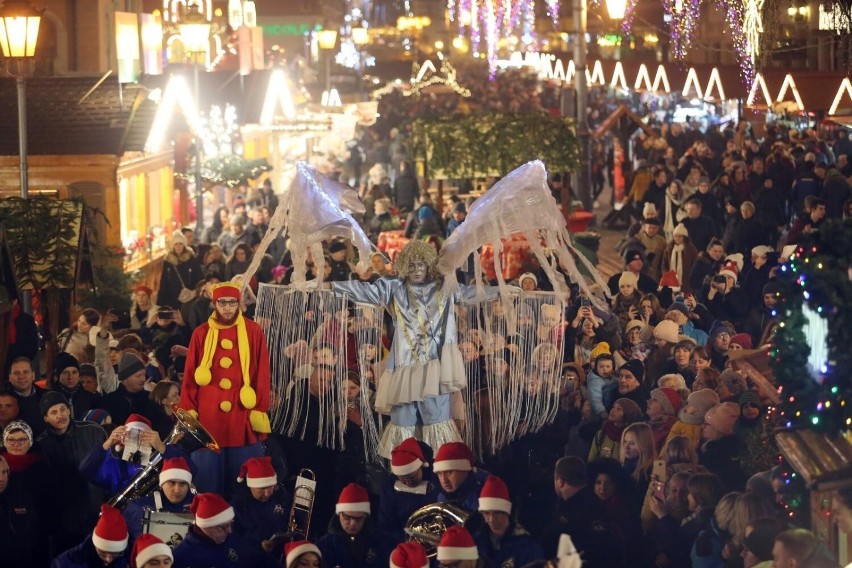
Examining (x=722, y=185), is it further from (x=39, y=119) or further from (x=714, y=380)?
(x=714, y=380)

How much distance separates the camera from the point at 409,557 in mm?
8188

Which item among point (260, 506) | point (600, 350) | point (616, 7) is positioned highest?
point (616, 7)

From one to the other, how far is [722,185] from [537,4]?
2560 inches

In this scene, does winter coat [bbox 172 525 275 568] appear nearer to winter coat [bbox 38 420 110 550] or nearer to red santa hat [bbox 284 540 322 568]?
red santa hat [bbox 284 540 322 568]

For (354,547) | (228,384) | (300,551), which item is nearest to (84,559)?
(300,551)

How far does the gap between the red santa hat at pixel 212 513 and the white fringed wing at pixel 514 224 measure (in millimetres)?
3272

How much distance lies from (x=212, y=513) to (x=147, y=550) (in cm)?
60

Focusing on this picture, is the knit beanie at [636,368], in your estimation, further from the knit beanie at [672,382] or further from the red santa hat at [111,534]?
the red santa hat at [111,534]

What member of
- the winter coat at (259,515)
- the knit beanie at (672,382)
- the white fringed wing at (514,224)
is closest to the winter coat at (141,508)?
the winter coat at (259,515)

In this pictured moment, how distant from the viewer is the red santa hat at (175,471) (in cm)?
966

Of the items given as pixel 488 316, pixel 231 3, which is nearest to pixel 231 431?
pixel 488 316

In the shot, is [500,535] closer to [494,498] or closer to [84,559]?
[494,498]

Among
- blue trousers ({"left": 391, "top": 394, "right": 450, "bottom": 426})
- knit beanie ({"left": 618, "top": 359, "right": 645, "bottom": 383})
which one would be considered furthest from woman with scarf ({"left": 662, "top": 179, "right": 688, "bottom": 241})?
blue trousers ({"left": 391, "top": 394, "right": 450, "bottom": 426})

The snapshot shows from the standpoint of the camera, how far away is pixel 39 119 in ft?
77.1
